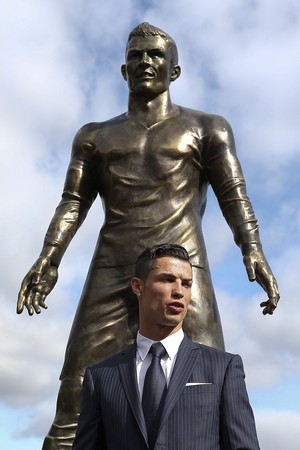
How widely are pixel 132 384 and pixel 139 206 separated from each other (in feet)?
9.65

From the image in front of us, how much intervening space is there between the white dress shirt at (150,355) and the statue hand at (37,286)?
8.46ft

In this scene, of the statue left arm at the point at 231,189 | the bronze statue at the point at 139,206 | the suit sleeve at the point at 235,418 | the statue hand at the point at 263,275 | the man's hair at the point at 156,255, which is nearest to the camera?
the suit sleeve at the point at 235,418

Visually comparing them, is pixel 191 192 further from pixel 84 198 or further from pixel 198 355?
pixel 198 355

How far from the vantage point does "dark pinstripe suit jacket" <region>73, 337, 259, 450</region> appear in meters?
3.97

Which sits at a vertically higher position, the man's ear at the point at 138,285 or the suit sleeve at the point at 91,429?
the man's ear at the point at 138,285

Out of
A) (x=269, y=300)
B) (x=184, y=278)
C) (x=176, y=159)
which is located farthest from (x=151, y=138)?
(x=184, y=278)

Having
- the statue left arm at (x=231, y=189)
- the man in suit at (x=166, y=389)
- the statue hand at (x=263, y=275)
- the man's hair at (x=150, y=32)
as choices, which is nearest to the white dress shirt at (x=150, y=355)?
the man in suit at (x=166, y=389)

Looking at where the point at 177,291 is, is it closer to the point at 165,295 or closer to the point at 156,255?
the point at 165,295

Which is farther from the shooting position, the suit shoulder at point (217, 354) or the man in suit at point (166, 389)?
the suit shoulder at point (217, 354)

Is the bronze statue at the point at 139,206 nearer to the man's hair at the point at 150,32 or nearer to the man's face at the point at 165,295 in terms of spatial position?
the man's hair at the point at 150,32

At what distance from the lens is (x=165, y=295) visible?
4250 millimetres

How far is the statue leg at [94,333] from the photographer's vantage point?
6434 millimetres

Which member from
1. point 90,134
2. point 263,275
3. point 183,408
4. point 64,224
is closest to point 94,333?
point 64,224

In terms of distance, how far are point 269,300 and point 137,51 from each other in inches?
Result: 98.8
